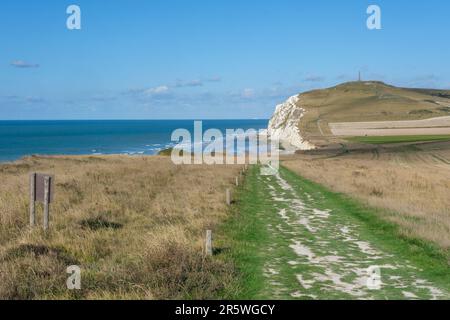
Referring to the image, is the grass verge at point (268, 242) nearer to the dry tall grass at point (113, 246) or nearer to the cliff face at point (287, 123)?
the dry tall grass at point (113, 246)

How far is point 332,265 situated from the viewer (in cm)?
1082

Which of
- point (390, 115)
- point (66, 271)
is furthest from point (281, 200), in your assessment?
point (390, 115)

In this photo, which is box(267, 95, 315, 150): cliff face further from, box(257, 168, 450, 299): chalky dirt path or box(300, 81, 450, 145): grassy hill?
box(257, 168, 450, 299): chalky dirt path

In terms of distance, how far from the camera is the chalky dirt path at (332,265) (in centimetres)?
891

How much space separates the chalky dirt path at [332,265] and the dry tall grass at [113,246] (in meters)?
1.35

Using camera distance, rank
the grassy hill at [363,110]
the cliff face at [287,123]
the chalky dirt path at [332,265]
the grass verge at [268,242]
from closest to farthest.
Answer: the chalky dirt path at [332,265] → the grass verge at [268,242] → the cliff face at [287,123] → the grassy hill at [363,110]

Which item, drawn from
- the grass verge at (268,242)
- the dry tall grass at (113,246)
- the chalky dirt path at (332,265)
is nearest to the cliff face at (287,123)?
the grass verge at (268,242)

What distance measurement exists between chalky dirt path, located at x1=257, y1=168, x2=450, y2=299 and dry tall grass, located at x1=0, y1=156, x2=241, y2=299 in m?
1.35

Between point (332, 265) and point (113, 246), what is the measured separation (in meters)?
5.16

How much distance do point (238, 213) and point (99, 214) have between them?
15.4 feet

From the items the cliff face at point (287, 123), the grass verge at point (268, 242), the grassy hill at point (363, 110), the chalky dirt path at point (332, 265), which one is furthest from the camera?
the grassy hill at point (363, 110)

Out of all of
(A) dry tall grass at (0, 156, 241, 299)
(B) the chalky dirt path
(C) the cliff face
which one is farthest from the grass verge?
(C) the cliff face
